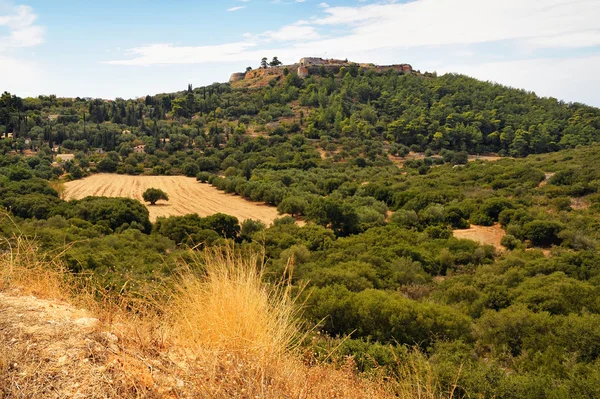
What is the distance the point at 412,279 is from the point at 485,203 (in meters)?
15.7

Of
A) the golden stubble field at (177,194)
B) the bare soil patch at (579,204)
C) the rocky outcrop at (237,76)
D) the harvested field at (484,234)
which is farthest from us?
the rocky outcrop at (237,76)

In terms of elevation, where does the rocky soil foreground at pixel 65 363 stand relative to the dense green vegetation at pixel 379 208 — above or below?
above

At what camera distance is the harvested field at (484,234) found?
23.7 metres

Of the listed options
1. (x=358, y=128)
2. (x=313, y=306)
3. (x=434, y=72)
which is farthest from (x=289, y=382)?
(x=434, y=72)

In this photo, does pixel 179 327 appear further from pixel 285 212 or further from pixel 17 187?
pixel 17 187

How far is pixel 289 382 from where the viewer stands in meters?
2.87

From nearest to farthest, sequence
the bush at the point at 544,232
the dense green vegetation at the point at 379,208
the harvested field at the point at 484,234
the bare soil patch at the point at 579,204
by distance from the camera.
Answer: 1. the dense green vegetation at the point at 379,208
2. the bush at the point at 544,232
3. the harvested field at the point at 484,234
4. the bare soil patch at the point at 579,204

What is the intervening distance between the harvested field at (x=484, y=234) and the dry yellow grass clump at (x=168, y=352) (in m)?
22.1

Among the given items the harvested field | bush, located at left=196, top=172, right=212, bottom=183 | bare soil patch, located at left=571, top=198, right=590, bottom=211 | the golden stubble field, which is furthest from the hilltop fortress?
the harvested field

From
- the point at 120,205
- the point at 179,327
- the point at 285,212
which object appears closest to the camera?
the point at 179,327

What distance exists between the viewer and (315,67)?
366 feet

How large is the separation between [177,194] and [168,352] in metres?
43.0

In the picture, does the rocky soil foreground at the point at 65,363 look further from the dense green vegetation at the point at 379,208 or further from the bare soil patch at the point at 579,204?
the bare soil patch at the point at 579,204

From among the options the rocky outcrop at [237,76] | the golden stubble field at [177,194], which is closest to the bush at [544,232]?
the golden stubble field at [177,194]
